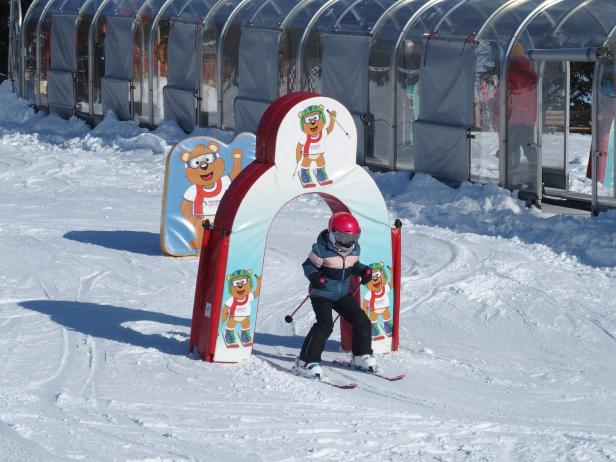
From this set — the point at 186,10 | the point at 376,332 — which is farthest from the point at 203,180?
the point at 186,10

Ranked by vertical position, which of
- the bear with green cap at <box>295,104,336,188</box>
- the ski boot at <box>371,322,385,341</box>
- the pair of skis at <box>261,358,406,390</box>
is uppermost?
the bear with green cap at <box>295,104,336,188</box>

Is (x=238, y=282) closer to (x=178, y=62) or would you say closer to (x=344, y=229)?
(x=344, y=229)

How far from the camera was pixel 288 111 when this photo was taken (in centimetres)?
888

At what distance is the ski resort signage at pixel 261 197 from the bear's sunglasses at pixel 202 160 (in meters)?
3.84

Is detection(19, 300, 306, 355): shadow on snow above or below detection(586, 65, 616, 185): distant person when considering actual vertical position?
below

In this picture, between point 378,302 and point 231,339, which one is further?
point 378,302

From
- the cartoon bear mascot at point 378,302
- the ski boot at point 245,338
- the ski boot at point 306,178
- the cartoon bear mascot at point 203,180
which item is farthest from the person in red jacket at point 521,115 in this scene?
the ski boot at point 245,338

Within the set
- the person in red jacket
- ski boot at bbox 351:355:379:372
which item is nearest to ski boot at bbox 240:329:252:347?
ski boot at bbox 351:355:379:372

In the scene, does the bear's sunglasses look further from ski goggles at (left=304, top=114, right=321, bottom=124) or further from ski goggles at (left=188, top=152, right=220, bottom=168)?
ski goggles at (left=304, top=114, right=321, bottom=124)

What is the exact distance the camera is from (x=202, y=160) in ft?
42.4

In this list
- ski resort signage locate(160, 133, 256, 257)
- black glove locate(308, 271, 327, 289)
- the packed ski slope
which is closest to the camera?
the packed ski slope

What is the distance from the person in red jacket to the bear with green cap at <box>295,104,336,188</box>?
6859 millimetres

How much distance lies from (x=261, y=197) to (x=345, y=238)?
71cm

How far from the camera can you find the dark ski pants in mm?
8625
